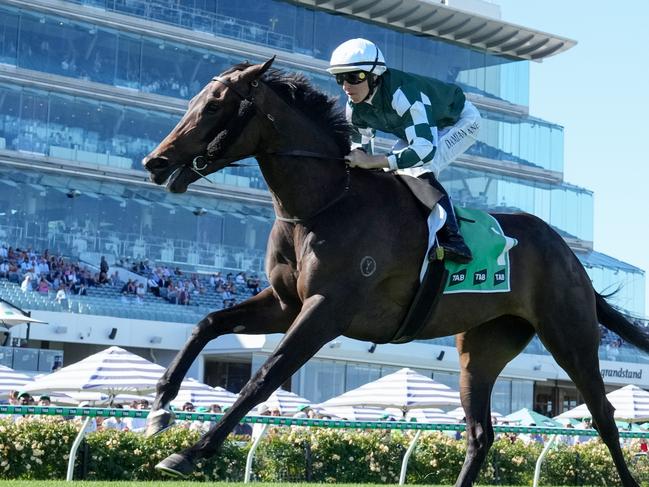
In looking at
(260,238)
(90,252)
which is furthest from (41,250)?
(260,238)

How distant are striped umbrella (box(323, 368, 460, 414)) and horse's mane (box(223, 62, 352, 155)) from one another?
12422mm

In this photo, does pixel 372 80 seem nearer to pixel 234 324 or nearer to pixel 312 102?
Answer: pixel 312 102

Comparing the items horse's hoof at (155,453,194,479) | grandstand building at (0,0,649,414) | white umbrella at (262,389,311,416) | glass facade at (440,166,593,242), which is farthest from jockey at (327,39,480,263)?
glass facade at (440,166,593,242)

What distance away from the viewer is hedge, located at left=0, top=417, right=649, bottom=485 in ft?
30.1

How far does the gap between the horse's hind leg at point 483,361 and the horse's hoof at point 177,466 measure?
2509 mm

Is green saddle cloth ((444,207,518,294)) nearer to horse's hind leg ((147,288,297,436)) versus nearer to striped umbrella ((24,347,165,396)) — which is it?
horse's hind leg ((147,288,297,436))

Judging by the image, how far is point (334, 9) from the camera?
43.3 metres

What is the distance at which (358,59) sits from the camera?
574 centimetres

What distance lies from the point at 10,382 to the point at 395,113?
11.6 metres

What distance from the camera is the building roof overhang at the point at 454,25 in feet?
144

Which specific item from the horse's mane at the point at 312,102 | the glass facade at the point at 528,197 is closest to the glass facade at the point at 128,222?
the glass facade at the point at 528,197

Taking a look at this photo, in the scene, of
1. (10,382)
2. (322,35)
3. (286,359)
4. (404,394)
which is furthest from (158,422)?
(322,35)

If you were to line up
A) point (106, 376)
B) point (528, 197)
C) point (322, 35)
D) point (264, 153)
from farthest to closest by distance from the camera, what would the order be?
point (528, 197), point (322, 35), point (106, 376), point (264, 153)

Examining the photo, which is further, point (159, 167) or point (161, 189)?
point (161, 189)
